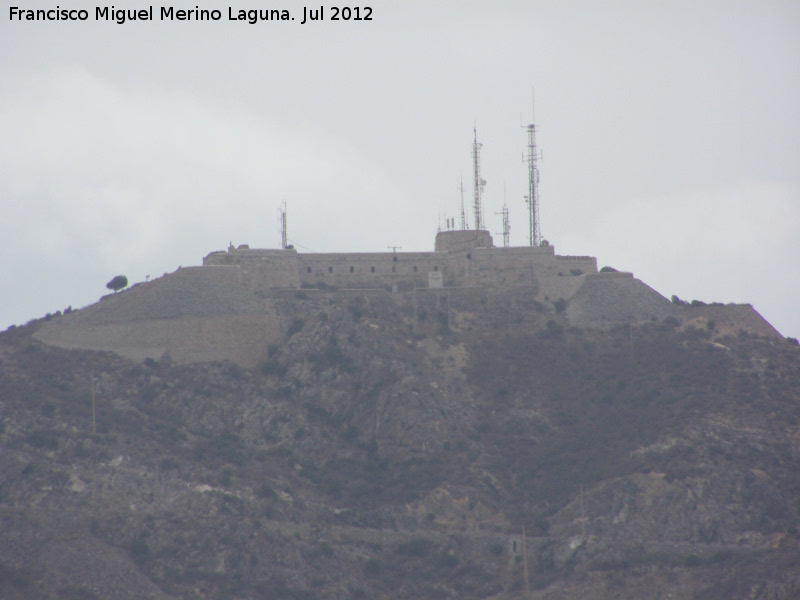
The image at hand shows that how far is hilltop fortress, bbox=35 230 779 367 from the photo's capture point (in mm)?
85312

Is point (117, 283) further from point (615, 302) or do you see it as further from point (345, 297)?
point (615, 302)

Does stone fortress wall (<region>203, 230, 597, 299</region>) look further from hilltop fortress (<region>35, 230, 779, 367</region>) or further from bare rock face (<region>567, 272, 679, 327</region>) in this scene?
bare rock face (<region>567, 272, 679, 327</region>)

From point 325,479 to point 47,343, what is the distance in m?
19.4

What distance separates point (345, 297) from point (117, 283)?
15012 millimetres

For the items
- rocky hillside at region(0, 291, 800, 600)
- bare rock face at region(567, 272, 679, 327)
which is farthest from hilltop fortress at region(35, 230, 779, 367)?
rocky hillside at region(0, 291, 800, 600)

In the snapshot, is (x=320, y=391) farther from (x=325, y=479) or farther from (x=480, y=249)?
(x=480, y=249)

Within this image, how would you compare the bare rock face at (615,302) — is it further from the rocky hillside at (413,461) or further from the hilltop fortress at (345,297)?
the rocky hillside at (413,461)

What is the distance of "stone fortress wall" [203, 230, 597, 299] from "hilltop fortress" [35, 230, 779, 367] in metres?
0.06

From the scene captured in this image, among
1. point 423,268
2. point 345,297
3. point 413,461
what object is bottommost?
point 413,461

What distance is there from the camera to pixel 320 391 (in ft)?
272

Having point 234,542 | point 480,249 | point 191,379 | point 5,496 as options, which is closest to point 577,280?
point 480,249

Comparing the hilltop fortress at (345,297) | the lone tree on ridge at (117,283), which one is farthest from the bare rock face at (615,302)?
the lone tree on ridge at (117,283)

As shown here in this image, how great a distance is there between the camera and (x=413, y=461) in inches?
3088

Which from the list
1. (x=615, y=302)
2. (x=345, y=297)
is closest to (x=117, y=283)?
(x=345, y=297)
